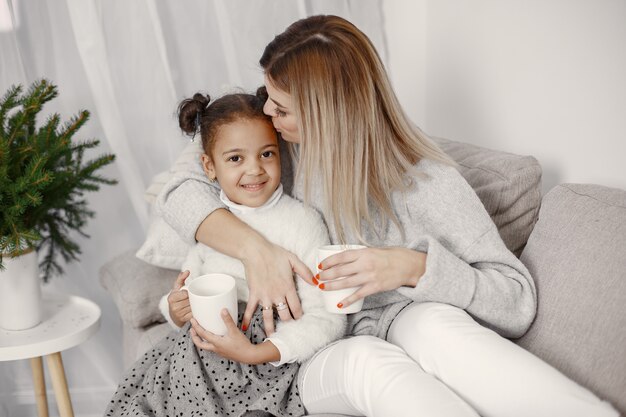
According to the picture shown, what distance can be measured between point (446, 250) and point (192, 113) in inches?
27.9

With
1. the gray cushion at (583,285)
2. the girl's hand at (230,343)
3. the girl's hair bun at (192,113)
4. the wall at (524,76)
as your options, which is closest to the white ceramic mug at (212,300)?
the girl's hand at (230,343)

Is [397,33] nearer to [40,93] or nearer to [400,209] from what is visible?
[400,209]

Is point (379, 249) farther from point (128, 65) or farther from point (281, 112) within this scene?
point (128, 65)

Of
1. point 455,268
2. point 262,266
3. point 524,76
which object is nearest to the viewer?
point 455,268

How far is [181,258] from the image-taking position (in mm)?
1646

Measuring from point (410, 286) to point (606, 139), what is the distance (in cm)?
54

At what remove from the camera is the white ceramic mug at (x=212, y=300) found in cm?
113

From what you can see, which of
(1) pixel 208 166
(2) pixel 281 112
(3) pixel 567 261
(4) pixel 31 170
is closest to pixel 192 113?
(1) pixel 208 166

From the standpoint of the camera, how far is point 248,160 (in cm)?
138

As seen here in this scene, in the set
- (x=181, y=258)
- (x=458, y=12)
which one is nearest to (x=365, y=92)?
(x=181, y=258)

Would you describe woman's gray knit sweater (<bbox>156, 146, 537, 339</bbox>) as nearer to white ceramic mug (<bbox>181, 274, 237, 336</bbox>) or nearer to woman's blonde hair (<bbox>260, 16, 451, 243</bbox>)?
woman's blonde hair (<bbox>260, 16, 451, 243</bbox>)

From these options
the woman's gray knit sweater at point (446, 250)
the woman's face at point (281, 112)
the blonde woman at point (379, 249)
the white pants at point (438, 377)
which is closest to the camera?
the white pants at point (438, 377)

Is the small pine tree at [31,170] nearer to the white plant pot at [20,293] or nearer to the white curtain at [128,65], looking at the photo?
the white plant pot at [20,293]

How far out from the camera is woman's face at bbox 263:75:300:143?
128cm
